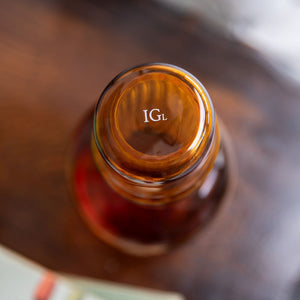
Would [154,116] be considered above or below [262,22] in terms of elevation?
below

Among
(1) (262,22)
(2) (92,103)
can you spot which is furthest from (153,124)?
(1) (262,22)

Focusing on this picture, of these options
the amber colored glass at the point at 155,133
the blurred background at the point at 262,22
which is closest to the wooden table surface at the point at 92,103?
the blurred background at the point at 262,22

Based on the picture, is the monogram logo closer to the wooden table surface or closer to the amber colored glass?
the amber colored glass

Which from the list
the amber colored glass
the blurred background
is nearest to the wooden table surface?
the blurred background

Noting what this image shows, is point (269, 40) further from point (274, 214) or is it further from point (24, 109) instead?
point (24, 109)

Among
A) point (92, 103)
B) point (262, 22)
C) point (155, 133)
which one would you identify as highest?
point (262, 22)

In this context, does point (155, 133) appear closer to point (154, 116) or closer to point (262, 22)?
point (154, 116)
